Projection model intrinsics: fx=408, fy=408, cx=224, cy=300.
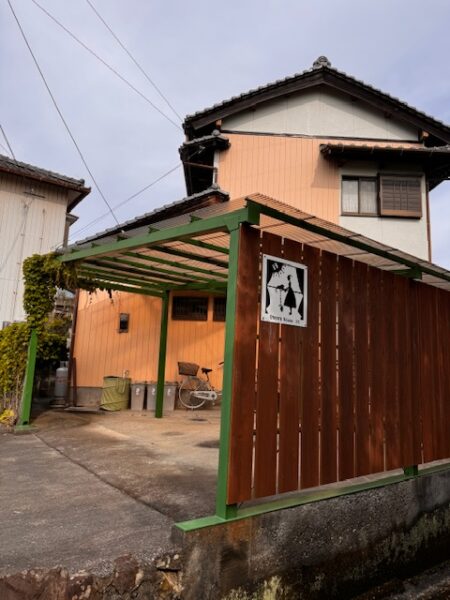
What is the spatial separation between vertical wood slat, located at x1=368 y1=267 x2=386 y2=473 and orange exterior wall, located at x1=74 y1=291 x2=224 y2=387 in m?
5.86

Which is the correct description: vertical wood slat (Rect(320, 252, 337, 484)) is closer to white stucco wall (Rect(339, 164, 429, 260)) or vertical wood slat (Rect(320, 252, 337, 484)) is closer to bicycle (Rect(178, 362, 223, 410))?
bicycle (Rect(178, 362, 223, 410))

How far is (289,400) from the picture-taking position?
8.62ft

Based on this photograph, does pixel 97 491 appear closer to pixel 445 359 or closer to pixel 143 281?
pixel 445 359

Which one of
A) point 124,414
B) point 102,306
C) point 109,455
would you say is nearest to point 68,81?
point 102,306

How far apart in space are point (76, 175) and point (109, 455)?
37.8 ft

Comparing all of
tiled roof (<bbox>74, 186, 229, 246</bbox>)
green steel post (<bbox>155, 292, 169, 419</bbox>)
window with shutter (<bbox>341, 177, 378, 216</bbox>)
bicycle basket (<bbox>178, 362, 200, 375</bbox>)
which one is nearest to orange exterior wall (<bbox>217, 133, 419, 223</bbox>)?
window with shutter (<bbox>341, 177, 378, 216</bbox>)

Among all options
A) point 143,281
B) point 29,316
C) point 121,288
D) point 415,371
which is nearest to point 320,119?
point 143,281

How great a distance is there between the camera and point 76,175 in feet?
45.4

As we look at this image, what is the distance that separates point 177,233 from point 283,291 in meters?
1.02

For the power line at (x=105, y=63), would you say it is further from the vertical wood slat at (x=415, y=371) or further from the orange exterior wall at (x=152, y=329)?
the vertical wood slat at (x=415, y=371)

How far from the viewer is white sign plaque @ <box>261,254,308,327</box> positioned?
2566mm

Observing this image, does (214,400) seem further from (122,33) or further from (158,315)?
(122,33)

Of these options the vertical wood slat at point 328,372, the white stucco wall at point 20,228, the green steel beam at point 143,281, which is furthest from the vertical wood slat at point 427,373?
the white stucco wall at point 20,228

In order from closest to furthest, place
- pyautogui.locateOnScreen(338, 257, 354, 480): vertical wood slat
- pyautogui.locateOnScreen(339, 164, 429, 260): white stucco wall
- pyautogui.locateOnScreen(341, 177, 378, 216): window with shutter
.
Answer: pyautogui.locateOnScreen(338, 257, 354, 480): vertical wood slat → pyautogui.locateOnScreen(339, 164, 429, 260): white stucco wall → pyautogui.locateOnScreen(341, 177, 378, 216): window with shutter
